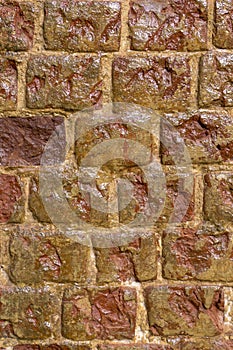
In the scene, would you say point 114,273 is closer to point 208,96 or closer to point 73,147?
point 73,147

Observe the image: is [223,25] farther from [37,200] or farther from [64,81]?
[37,200]

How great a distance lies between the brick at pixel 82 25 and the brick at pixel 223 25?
303 mm

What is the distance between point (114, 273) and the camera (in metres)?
2.00

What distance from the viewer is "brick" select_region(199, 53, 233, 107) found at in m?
1.97

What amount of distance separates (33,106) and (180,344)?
88 centimetres

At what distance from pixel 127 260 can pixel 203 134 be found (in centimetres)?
46

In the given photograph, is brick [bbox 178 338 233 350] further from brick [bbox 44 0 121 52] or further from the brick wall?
brick [bbox 44 0 121 52]

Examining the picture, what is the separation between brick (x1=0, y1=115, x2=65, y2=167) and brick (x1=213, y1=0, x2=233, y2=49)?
550 millimetres

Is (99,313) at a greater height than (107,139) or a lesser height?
lesser

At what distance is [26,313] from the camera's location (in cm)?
201

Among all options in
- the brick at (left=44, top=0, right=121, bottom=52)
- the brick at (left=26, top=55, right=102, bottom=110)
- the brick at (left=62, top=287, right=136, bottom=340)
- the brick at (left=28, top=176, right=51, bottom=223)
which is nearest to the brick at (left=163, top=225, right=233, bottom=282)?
the brick at (left=62, top=287, right=136, bottom=340)

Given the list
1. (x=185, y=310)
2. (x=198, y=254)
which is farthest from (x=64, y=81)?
(x=185, y=310)

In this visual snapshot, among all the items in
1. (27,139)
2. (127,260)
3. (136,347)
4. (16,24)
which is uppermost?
(16,24)

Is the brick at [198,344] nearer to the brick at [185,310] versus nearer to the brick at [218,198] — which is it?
the brick at [185,310]
